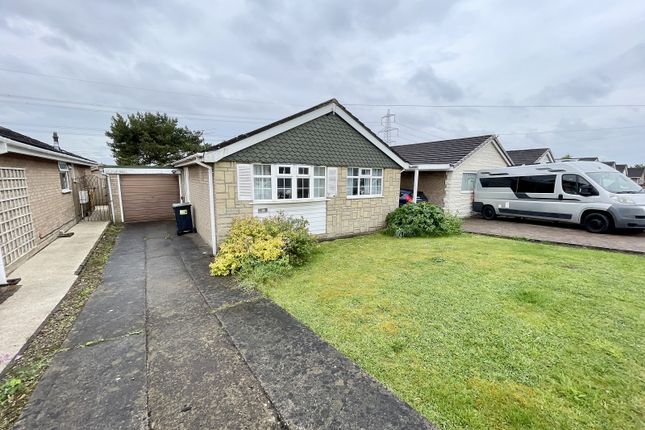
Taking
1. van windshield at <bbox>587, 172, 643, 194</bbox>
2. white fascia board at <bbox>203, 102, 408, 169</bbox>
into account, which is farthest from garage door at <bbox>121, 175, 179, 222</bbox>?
van windshield at <bbox>587, 172, 643, 194</bbox>

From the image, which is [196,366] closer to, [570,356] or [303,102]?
[570,356]

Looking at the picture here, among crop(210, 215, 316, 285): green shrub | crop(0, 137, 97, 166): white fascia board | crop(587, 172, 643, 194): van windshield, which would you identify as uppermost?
crop(0, 137, 97, 166): white fascia board

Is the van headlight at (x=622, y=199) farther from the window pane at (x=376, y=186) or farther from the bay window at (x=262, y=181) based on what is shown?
the bay window at (x=262, y=181)

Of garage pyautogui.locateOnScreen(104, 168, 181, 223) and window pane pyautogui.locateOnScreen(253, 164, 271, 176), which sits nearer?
window pane pyautogui.locateOnScreen(253, 164, 271, 176)

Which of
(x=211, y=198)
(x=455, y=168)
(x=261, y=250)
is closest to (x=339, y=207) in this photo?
(x=261, y=250)

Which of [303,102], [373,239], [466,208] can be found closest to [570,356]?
[373,239]

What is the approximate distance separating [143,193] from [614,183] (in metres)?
20.3

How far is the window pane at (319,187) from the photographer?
8.64 metres

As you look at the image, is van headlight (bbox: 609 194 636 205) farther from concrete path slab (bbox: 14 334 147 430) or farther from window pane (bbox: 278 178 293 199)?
concrete path slab (bbox: 14 334 147 430)

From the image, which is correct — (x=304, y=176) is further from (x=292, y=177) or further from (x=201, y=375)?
(x=201, y=375)

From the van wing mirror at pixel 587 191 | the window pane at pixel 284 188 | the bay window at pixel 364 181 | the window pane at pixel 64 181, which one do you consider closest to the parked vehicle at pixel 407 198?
the bay window at pixel 364 181

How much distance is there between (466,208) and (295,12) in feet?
41.7

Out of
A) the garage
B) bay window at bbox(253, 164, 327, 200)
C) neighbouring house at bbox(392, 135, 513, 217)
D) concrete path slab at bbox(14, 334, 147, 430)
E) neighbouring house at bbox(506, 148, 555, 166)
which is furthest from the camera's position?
neighbouring house at bbox(506, 148, 555, 166)

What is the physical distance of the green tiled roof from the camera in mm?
7366
